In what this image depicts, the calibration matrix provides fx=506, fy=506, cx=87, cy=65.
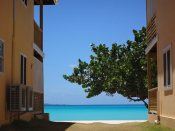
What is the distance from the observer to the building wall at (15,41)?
49.8 ft

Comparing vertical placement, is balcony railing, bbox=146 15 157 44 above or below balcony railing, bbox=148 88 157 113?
above

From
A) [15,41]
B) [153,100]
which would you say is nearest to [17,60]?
[15,41]

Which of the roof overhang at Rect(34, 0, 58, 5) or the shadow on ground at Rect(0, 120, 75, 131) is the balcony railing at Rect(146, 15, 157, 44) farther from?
the roof overhang at Rect(34, 0, 58, 5)

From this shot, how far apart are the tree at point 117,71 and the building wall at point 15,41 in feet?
34.4

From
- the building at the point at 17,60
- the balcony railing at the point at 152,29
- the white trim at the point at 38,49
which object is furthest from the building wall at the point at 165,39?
the white trim at the point at 38,49

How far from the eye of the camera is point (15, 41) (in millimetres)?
16938

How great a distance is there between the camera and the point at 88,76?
107 feet

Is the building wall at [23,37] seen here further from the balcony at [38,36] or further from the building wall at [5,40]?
the balcony at [38,36]

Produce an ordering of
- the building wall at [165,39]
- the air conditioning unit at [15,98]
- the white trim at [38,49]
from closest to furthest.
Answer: the building wall at [165,39]
the air conditioning unit at [15,98]
the white trim at [38,49]

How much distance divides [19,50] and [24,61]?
1350 millimetres

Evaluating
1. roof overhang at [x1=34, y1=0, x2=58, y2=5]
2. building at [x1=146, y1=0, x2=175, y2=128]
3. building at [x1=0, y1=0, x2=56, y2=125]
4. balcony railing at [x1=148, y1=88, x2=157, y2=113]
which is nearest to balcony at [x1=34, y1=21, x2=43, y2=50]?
building at [x1=0, y1=0, x2=56, y2=125]

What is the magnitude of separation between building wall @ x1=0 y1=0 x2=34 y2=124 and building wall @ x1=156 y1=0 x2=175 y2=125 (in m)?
4.94

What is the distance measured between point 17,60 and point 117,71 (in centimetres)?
1370

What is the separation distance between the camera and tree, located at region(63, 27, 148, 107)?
30.1 metres
